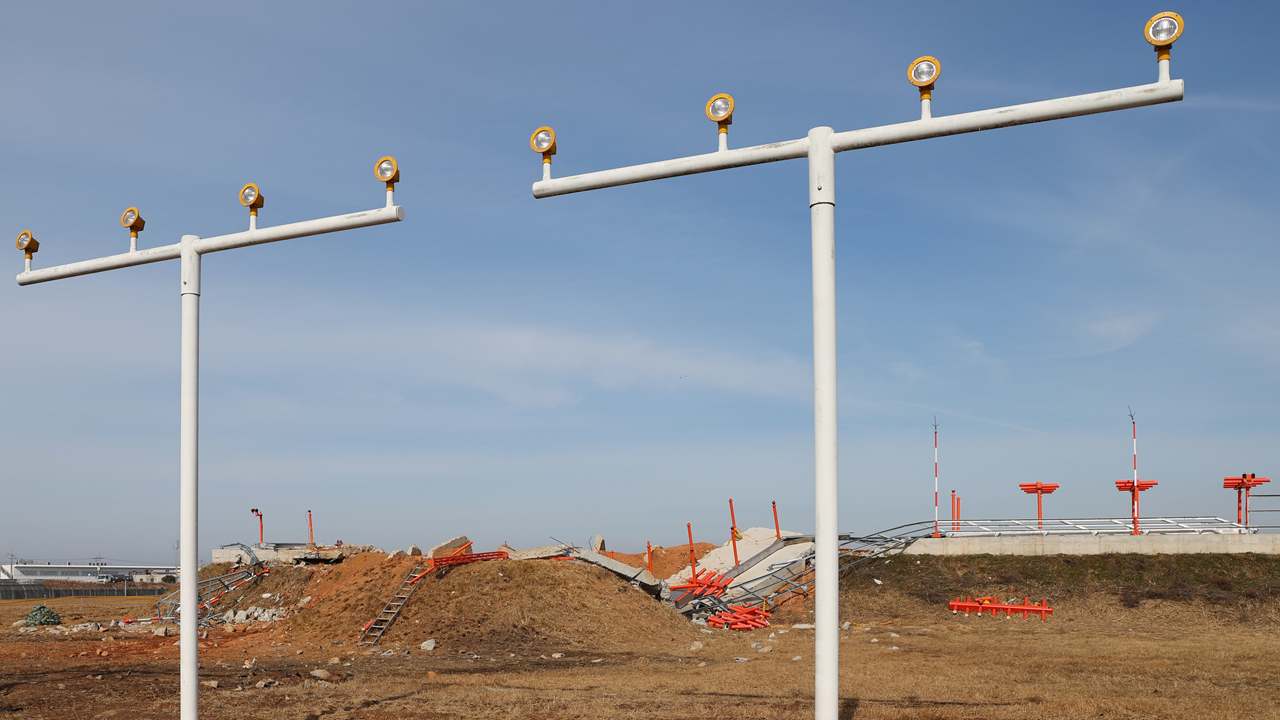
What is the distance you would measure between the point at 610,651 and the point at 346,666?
252 inches

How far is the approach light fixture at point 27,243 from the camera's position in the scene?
40.4ft

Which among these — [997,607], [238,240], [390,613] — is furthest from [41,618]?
[997,607]

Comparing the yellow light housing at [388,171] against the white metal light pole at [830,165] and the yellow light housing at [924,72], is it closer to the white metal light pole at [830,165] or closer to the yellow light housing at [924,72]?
the white metal light pole at [830,165]

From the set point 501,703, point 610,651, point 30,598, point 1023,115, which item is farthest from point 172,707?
point 30,598

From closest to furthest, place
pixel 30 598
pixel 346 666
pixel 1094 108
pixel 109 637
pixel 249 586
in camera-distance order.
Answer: pixel 1094 108
pixel 346 666
pixel 109 637
pixel 249 586
pixel 30 598

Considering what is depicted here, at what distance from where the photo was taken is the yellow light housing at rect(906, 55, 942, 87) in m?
7.92

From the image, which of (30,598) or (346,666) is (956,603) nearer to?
(346,666)

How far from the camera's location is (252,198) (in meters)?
10.7

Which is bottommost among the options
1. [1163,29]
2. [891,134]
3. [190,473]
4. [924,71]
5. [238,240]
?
[190,473]

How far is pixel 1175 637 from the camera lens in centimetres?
2306

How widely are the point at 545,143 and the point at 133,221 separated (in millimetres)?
5690

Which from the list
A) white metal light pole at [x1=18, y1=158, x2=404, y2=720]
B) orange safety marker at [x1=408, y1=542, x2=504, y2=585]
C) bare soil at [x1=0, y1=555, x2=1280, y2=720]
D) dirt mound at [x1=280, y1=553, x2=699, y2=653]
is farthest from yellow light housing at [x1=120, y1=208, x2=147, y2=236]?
orange safety marker at [x1=408, y1=542, x2=504, y2=585]

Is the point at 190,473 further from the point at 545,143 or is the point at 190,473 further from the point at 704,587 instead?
the point at 704,587

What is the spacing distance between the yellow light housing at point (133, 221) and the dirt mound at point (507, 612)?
15.0m
